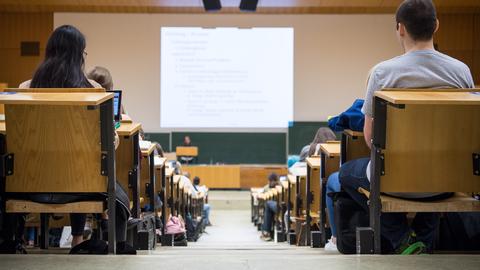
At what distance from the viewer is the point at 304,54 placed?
17172mm

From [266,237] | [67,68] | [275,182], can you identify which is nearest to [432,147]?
[67,68]

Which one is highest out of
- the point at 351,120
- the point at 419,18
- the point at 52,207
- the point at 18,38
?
the point at 18,38

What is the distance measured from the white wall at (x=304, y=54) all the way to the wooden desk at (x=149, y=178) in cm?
1210

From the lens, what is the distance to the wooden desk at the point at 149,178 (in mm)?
4926

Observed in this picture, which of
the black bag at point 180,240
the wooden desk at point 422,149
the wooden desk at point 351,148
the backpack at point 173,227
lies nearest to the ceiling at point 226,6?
the black bag at point 180,240

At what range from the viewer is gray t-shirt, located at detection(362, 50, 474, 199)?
326 cm

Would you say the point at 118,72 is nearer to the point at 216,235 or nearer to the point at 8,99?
the point at 216,235

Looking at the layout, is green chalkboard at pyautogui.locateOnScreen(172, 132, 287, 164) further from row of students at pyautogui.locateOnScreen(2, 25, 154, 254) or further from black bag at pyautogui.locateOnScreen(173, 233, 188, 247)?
row of students at pyautogui.locateOnScreen(2, 25, 154, 254)

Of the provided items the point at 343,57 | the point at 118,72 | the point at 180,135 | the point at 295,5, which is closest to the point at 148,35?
the point at 118,72

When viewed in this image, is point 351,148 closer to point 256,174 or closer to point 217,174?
point 217,174

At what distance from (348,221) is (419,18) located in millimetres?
1107

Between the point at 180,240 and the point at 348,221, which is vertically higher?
the point at 348,221

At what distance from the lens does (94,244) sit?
3.28m

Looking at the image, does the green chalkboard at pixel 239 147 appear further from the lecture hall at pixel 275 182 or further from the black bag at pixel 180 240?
the black bag at pixel 180 240
